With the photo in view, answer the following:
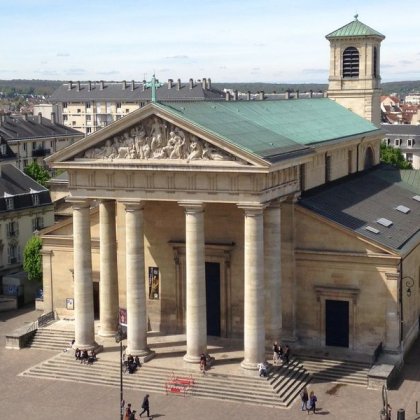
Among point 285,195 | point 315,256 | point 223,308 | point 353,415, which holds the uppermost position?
point 285,195

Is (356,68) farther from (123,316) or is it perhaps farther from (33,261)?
(123,316)

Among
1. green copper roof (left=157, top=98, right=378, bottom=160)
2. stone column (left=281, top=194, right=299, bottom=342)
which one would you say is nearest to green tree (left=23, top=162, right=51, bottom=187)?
green copper roof (left=157, top=98, right=378, bottom=160)

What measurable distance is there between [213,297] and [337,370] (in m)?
Answer: 11.2

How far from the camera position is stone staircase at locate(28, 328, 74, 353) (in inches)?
2547

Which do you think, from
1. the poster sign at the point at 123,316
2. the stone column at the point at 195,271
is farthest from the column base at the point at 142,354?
the stone column at the point at 195,271

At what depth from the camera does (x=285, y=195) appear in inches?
2251

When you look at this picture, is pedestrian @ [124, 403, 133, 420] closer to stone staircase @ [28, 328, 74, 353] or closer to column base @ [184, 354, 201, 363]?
column base @ [184, 354, 201, 363]

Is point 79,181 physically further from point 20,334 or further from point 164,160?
point 20,334

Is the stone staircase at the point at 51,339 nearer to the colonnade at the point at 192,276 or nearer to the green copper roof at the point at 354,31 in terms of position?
the colonnade at the point at 192,276

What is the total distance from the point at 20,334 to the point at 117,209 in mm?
12790

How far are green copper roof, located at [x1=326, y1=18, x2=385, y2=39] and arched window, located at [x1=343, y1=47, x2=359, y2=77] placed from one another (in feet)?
5.70

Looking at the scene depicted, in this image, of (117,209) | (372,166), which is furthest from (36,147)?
(117,209)

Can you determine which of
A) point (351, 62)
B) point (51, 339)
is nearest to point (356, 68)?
point (351, 62)

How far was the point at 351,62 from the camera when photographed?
9300 centimetres
